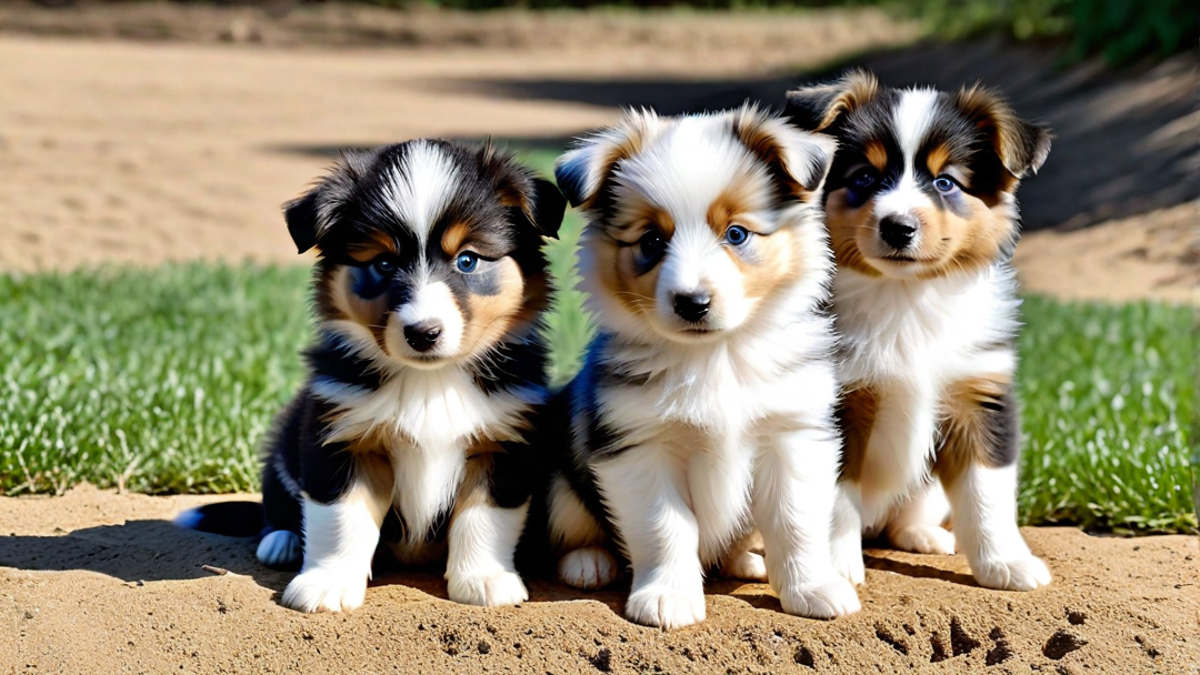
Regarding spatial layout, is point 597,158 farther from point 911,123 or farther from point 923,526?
point 923,526

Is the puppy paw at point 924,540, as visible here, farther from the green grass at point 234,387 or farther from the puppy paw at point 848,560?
the green grass at point 234,387

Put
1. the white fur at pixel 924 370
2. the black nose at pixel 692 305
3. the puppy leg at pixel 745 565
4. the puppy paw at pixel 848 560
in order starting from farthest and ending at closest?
the puppy leg at pixel 745 565 < the puppy paw at pixel 848 560 < the white fur at pixel 924 370 < the black nose at pixel 692 305

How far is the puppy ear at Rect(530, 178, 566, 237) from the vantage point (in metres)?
4.04

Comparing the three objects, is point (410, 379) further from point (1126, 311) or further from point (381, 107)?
point (381, 107)

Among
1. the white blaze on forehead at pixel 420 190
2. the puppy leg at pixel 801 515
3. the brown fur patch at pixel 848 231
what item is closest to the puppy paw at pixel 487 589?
the puppy leg at pixel 801 515

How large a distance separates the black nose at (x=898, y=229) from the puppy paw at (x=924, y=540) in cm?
131

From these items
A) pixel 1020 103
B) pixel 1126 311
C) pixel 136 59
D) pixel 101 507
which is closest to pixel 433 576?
pixel 101 507

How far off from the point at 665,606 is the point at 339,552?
3.33 ft

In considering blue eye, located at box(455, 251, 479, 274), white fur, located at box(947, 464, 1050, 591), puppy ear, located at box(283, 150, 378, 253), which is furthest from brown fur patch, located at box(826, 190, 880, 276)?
puppy ear, located at box(283, 150, 378, 253)

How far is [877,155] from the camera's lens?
4004 millimetres

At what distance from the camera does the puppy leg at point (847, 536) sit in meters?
4.18

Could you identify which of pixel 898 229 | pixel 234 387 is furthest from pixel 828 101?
pixel 234 387

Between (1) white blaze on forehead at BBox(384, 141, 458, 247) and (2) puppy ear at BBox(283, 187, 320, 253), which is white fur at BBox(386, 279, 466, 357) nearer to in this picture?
(1) white blaze on forehead at BBox(384, 141, 458, 247)

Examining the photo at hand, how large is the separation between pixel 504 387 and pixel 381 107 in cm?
1948
